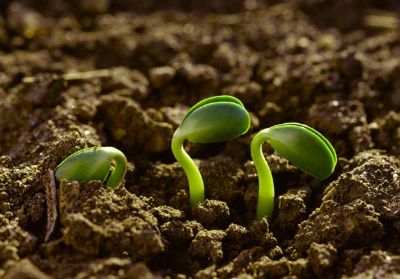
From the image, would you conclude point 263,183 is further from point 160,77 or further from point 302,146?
point 160,77

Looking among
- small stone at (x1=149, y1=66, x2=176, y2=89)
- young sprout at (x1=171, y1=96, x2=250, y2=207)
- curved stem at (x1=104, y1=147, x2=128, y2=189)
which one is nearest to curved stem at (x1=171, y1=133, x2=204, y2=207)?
young sprout at (x1=171, y1=96, x2=250, y2=207)

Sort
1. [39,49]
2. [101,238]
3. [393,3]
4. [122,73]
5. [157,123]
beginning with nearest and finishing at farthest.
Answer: [101,238], [157,123], [122,73], [39,49], [393,3]

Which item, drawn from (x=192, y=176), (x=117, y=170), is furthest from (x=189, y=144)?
(x=117, y=170)

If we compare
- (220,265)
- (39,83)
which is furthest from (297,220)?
(39,83)

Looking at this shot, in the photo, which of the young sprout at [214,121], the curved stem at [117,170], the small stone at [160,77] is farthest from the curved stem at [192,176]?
the small stone at [160,77]

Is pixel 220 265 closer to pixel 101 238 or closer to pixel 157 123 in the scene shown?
pixel 101 238
